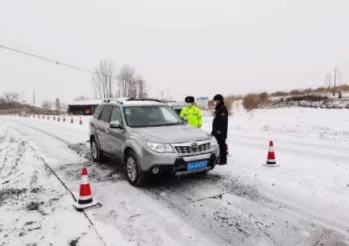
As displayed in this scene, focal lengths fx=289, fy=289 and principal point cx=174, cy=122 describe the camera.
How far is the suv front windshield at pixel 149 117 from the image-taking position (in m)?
6.87

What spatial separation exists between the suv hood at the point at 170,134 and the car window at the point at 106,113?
5.91 ft

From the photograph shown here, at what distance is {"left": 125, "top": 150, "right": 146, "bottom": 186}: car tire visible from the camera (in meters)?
5.92

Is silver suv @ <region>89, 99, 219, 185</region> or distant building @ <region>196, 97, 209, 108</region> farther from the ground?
distant building @ <region>196, 97, 209, 108</region>

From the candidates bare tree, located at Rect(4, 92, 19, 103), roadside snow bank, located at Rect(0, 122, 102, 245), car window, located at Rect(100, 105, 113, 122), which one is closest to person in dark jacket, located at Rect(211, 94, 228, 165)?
car window, located at Rect(100, 105, 113, 122)

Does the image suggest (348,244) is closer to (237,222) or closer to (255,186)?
(237,222)

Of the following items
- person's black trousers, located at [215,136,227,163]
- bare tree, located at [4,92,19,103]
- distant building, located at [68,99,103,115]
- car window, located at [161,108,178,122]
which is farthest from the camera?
bare tree, located at [4,92,19,103]

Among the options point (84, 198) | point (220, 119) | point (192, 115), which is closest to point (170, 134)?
point (84, 198)

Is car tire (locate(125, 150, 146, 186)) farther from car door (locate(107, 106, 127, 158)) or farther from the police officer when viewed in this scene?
the police officer

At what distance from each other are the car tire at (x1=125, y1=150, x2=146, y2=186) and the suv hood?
52 cm

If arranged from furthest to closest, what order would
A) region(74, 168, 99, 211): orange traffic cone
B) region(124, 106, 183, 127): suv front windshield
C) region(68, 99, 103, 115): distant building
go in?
region(68, 99, 103, 115): distant building, region(124, 106, 183, 127): suv front windshield, region(74, 168, 99, 211): orange traffic cone

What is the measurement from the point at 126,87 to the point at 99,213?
285 feet

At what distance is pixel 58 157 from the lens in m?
9.97

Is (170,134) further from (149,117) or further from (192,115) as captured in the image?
(192,115)

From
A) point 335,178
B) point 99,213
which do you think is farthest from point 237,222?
point 335,178
